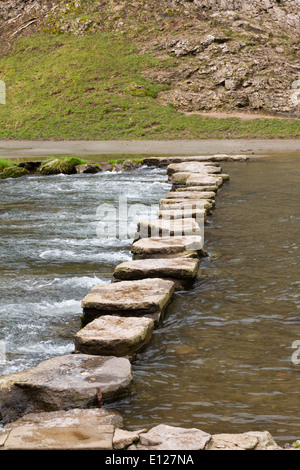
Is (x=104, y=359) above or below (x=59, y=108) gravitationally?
below

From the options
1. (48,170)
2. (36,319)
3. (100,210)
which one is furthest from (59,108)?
(36,319)

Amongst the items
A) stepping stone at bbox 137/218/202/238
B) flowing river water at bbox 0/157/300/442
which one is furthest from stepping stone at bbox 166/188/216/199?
stepping stone at bbox 137/218/202/238

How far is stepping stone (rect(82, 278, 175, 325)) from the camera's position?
4.68 metres

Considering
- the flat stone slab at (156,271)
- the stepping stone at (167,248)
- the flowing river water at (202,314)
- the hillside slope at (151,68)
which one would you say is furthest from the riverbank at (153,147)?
the flat stone slab at (156,271)

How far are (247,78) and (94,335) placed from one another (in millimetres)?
34384

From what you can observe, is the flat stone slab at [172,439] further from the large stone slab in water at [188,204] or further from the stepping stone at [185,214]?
the large stone slab in water at [188,204]

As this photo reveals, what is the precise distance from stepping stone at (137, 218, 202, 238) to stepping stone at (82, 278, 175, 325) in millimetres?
1975

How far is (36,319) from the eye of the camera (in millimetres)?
5008

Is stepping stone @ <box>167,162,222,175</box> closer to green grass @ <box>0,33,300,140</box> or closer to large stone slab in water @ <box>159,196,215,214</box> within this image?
large stone slab in water @ <box>159,196,215,214</box>

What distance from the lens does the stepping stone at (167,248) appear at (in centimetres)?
626

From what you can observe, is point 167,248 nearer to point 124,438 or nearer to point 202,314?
point 202,314

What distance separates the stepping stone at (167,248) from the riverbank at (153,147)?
47.9ft

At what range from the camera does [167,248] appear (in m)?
6.27

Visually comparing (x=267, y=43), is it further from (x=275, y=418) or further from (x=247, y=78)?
(x=275, y=418)
